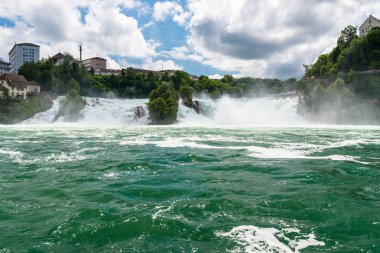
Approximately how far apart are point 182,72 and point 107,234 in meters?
92.8

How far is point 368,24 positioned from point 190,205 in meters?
95.4

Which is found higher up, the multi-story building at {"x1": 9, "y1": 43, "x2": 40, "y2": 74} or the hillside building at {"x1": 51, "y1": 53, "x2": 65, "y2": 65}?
the multi-story building at {"x1": 9, "y1": 43, "x2": 40, "y2": 74}

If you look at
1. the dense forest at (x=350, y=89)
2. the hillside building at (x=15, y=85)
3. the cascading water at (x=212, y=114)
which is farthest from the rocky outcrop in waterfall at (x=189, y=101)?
the hillside building at (x=15, y=85)

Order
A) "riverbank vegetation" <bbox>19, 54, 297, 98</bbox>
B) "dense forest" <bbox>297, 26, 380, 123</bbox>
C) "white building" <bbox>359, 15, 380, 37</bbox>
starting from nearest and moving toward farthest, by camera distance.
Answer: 1. "dense forest" <bbox>297, 26, 380, 123</bbox>
2. "riverbank vegetation" <bbox>19, 54, 297, 98</bbox>
3. "white building" <bbox>359, 15, 380, 37</bbox>

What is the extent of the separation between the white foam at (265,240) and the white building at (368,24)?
Result: 90.5m

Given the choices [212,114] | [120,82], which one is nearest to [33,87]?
[120,82]

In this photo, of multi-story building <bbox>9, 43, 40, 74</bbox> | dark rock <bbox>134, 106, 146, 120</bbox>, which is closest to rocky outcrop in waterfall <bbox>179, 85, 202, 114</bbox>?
dark rock <bbox>134, 106, 146, 120</bbox>

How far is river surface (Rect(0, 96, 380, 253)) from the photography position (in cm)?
573

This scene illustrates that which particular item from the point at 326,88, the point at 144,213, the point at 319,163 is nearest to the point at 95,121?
the point at 326,88

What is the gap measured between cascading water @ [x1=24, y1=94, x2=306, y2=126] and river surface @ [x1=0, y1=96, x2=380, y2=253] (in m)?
36.9

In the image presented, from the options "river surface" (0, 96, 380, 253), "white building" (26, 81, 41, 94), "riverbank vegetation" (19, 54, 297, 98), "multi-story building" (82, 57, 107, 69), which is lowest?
"river surface" (0, 96, 380, 253)

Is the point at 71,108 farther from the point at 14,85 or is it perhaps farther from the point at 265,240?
the point at 265,240

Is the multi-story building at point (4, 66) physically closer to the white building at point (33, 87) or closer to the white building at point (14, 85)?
the white building at point (33, 87)

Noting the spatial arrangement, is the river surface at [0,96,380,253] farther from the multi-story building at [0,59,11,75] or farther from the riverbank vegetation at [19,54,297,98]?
the multi-story building at [0,59,11,75]
